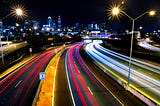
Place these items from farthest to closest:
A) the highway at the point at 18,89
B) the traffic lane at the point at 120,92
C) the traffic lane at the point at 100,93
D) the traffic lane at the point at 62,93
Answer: the traffic lane at the point at 100,93
the traffic lane at the point at 120,92
the traffic lane at the point at 62,93
the highway at the point at 18,89

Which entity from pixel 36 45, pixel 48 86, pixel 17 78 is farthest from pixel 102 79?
pixel 36 45

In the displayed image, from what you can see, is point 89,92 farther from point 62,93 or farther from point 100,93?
point 62,93

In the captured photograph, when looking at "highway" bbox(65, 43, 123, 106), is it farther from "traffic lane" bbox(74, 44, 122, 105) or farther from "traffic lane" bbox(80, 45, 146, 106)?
"traffic lane" bbox(80, 45, 146, 106)

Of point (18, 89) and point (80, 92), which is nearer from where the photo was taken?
point (80, 92)

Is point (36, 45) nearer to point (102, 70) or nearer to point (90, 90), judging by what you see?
point (102, 70)

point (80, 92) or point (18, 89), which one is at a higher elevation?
point (18, 89)

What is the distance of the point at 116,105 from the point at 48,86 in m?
11.4

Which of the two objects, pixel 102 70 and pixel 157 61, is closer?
pixel 102 70

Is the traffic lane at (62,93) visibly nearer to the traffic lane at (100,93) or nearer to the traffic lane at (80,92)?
the traffic lane at (80,92)

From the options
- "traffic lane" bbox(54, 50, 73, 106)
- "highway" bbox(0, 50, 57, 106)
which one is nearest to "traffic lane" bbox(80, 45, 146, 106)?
"traffic lane" bbox(54, 50, 73, 106)

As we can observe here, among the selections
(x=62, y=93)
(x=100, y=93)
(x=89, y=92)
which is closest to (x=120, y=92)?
(x=100, y=93)

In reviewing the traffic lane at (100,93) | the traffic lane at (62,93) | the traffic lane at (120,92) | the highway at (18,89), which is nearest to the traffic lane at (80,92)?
the traffic lane at (100,93)

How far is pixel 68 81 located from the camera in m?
32.2

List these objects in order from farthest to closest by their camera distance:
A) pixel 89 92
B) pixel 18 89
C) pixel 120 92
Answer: pixel 18 89 < pixel 120 92 < pixel 89 92
